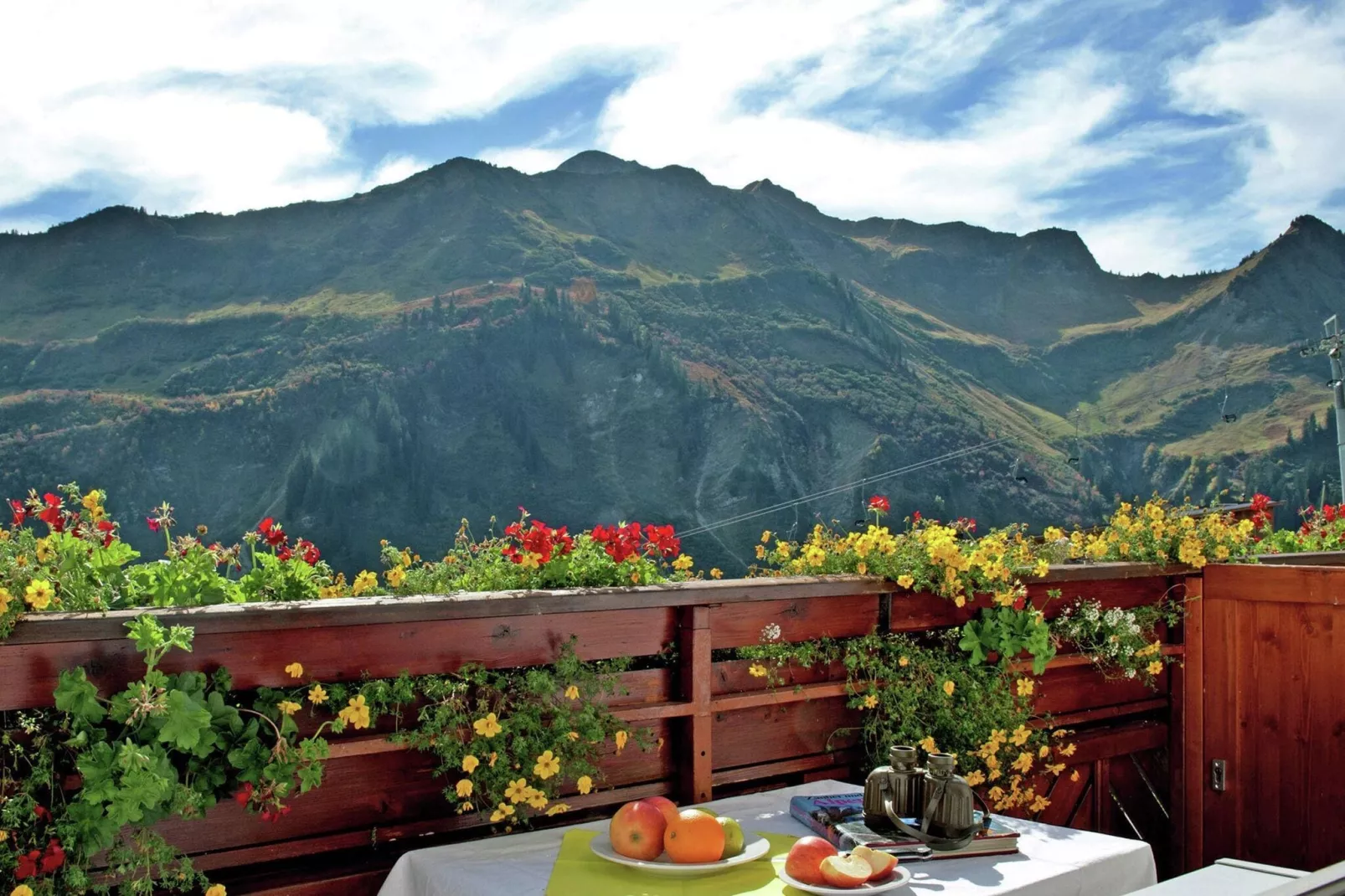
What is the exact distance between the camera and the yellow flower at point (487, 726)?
76.4 inches

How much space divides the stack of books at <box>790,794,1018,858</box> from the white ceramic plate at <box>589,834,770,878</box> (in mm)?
149

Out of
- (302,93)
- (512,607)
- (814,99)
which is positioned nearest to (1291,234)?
(814,99)

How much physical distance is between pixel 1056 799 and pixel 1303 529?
2.79m

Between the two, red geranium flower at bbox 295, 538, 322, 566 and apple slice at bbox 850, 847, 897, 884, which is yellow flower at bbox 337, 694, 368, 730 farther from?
apple slice at bbox 850, 847, 897, 884

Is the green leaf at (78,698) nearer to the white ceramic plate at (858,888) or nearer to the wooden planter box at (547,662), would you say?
the wooden planter box at (547,662)

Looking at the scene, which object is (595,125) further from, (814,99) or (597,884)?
(597,884)

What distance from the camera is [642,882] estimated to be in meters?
1.53

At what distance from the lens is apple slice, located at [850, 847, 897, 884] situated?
151 cm

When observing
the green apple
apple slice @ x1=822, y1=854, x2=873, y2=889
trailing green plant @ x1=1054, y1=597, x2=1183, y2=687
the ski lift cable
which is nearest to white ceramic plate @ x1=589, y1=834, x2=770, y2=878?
the green apple

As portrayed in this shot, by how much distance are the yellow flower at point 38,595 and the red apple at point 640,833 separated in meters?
0.91

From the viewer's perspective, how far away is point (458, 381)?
1955 inches

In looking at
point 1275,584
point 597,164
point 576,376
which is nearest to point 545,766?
point 1275,584

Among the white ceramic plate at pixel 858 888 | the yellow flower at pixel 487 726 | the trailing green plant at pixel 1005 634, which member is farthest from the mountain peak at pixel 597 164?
the white ceramic plate at pixel 858 888

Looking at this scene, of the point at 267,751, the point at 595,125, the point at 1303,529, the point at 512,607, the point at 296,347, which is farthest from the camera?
the point at 595,125
